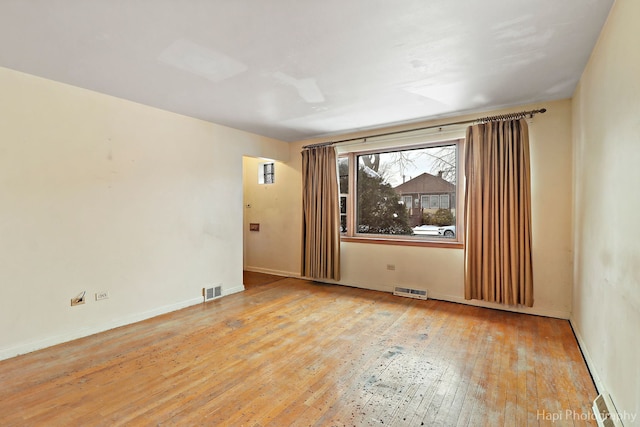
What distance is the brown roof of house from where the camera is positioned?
14.1 ft

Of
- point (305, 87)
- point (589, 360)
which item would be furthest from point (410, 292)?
point (305, 87)

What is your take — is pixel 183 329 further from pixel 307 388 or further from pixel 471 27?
pixel 471 27

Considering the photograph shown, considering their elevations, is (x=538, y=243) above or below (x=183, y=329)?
above

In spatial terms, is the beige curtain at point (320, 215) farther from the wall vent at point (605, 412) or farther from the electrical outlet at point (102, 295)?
the wall vent at point (605, 412)

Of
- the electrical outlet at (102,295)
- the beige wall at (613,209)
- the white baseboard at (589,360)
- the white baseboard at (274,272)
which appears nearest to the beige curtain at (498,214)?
the white baseboard at (589,360)

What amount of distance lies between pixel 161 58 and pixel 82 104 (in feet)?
4.17

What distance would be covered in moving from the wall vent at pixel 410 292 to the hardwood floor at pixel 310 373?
668mm

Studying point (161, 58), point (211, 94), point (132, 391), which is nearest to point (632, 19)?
point (161, 58)

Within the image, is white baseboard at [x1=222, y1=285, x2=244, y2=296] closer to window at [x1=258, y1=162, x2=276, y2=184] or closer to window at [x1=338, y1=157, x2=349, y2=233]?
window at [x1=338, y1=157, x2=349, y2=233]

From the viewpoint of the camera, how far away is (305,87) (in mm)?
3094

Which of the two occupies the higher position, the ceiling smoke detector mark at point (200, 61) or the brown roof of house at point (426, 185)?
the ceiling smoke detector mark at point (200, 61)

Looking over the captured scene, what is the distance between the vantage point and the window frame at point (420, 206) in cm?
415

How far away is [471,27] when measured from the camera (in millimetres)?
2064

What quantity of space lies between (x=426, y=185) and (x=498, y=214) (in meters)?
1.04
